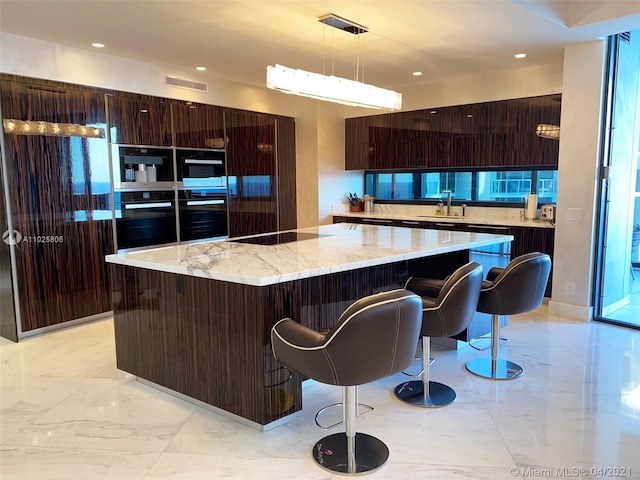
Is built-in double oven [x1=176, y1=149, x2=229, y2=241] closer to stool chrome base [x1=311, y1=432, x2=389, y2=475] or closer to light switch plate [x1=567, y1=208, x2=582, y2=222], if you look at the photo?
stool chrome base [x1=311, y1=432, x2=389, y2=475]

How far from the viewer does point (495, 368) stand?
350cm

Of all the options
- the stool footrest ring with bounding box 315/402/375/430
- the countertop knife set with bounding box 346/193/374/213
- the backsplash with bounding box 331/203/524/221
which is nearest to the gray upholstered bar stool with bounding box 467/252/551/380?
the stool footrest ring with bounding box 315/402/375/430

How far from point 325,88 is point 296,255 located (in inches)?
51.8

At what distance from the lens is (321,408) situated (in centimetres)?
299

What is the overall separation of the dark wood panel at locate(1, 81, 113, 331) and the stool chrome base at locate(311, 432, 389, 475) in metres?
3.29

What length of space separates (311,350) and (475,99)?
499 centimetres

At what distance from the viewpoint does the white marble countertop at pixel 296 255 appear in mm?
2586

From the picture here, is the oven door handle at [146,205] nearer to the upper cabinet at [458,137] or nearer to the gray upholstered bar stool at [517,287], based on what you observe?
the upper cabinet at [458,137]

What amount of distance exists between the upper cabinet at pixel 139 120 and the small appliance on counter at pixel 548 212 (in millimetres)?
4441

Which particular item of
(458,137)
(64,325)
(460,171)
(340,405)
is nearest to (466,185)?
(460,171)

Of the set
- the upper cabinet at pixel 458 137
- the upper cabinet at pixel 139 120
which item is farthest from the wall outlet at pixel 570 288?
the upper cabinet at pixel 139 120

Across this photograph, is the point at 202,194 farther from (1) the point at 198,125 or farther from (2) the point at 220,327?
(2) the point at 220,327

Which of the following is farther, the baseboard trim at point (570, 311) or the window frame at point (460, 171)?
the window frame at point (460, 171)

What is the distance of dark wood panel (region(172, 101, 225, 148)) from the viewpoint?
216 inches
